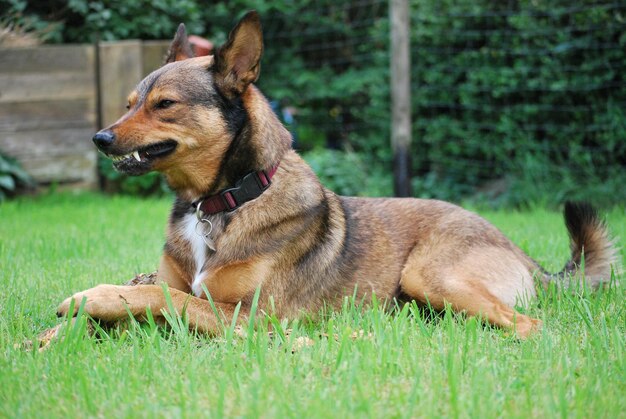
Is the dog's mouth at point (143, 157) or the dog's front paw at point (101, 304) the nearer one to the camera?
the dog's front paw at point (101, 304)

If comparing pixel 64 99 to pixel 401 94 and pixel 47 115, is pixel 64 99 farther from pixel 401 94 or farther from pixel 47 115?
pixel 401 94

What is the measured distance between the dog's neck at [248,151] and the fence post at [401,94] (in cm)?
430

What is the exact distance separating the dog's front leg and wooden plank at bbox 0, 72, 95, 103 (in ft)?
17.2

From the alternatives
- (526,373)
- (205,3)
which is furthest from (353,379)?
(205,3)

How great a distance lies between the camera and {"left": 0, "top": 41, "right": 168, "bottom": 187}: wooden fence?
766 cm

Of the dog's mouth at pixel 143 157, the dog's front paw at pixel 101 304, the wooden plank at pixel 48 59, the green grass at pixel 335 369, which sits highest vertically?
the wooden plank at pixel 48 59

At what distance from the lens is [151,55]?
8203 mm

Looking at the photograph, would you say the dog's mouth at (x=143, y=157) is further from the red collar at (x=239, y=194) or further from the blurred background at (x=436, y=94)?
the blurred background at (x=436, y=94)

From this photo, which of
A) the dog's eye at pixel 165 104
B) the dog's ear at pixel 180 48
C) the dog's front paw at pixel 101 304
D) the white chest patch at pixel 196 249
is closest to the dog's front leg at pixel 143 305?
the dog's front paw at pixel 101 304

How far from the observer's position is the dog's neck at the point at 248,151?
349cm

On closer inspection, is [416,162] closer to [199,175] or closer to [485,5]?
[485,5]

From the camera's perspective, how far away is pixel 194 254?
3.48 metres

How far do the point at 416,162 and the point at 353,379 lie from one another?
6508 mm

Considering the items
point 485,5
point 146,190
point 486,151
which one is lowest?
point 146,190
